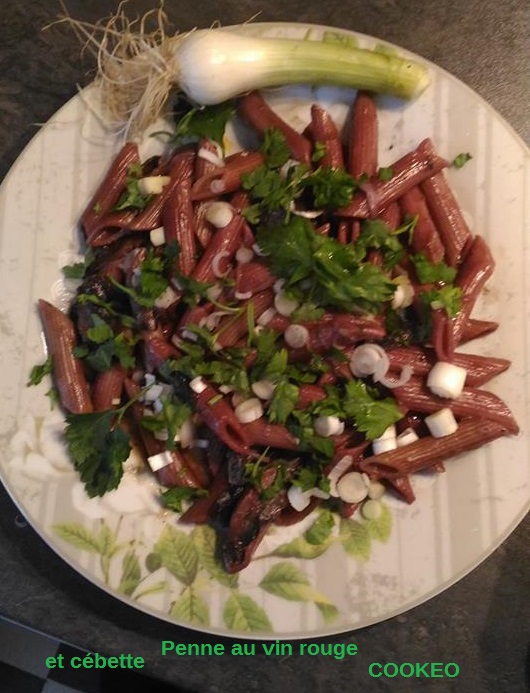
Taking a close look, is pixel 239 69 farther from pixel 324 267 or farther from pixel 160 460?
pixel 160 460

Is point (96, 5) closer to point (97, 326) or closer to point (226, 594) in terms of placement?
point (97, 326)

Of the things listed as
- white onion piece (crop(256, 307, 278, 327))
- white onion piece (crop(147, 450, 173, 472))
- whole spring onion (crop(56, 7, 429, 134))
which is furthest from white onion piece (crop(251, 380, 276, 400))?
whole spring onion (crop(56, 7, 429, 134))

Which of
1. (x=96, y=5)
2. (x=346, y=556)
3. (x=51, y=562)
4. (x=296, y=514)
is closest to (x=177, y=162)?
(x=96, y=5)

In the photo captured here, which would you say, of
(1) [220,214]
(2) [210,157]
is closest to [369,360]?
(1) [220,214]

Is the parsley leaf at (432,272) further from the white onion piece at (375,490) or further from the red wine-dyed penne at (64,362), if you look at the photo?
the red wine-dyed penne at (64,362)

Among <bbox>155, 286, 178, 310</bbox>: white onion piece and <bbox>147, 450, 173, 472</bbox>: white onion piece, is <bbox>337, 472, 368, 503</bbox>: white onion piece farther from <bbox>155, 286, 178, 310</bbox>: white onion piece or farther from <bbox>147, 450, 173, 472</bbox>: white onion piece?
<bbox>155, 286, 178, 310</bbox>: white onion piece

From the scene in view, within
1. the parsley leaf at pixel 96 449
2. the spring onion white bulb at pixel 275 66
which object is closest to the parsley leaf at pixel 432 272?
the spring onion white bulb at pixel 275 66
